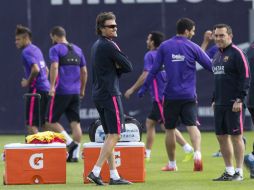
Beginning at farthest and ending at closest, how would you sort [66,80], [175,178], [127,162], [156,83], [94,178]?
[66,80]
[156,83]
[175,178]
[127,162]
[94,178]

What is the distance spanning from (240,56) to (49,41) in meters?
11.0

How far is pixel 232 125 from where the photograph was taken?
12.5m

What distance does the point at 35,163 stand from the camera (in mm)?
12586

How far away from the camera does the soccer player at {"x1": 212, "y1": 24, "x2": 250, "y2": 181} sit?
12484 mm

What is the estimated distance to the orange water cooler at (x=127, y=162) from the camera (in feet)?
41.4

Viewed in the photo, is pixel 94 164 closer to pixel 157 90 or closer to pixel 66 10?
pixel 157 90

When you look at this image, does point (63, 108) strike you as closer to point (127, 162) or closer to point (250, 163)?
point (127, 162)

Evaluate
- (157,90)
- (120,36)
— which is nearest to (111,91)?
(157,90)

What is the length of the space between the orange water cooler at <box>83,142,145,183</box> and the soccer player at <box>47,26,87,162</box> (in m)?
4.08

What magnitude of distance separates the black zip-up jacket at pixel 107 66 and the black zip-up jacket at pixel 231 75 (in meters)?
1.16

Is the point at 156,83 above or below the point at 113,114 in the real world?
above

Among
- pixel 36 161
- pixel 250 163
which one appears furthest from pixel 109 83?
pixel 250 163

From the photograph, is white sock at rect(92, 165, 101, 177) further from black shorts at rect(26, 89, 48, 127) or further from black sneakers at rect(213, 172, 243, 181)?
black shorts at rect(26, 89, 48, 127)

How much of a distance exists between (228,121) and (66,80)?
16.4 feet
